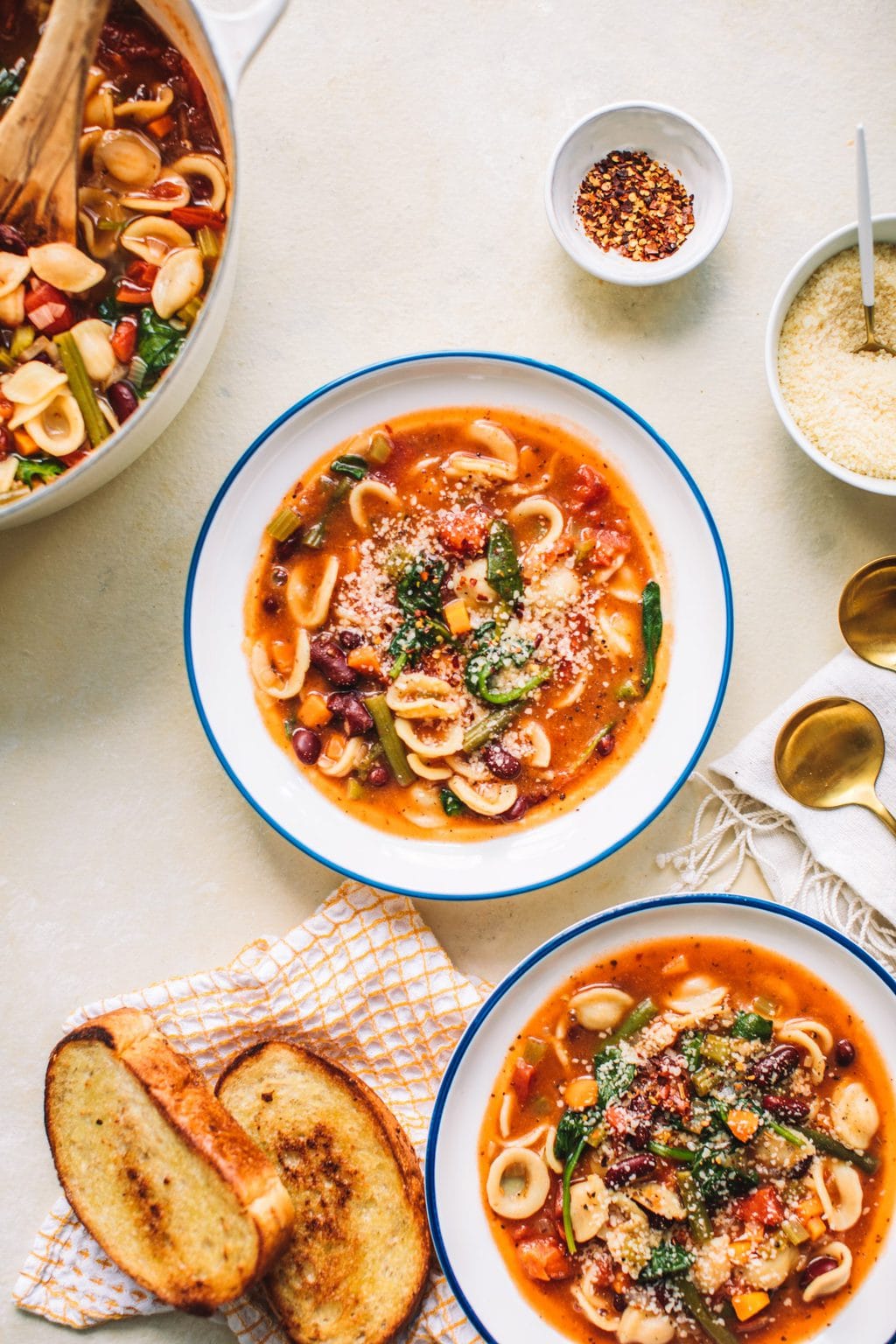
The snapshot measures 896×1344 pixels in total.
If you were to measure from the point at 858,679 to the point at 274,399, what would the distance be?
2.32m

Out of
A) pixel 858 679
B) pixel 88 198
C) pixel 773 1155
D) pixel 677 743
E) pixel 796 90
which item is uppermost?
pixel 796 90

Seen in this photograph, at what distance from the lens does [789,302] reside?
373 centimetres

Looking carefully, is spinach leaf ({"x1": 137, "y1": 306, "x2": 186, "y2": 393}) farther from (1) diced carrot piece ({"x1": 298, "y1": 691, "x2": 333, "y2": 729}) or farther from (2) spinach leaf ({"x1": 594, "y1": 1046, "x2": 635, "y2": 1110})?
(2) spinach leaf ({"x1": 594, "y1": 1046, "x2": 635, "y2": 1110})

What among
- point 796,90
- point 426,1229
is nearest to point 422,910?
point 426,1229

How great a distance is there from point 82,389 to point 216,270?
0.64 meters

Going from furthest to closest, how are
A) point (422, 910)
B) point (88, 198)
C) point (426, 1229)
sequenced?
point (422, 910) < point (426, 1229) < point (88, 198)

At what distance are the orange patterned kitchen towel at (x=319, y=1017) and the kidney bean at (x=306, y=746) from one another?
48cm

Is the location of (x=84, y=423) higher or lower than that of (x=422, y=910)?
higher

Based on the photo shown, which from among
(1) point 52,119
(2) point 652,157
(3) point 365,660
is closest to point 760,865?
(3) point 365,660

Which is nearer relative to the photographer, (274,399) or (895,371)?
(895,371)

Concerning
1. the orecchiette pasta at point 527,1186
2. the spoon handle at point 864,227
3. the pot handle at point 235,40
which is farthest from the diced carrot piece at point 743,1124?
the pot handle at point 235,40

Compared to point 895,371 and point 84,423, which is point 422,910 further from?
point 895,371

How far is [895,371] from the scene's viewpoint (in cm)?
369

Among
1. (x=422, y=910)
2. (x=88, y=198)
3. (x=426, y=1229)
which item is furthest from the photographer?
(x=422, y=910)
